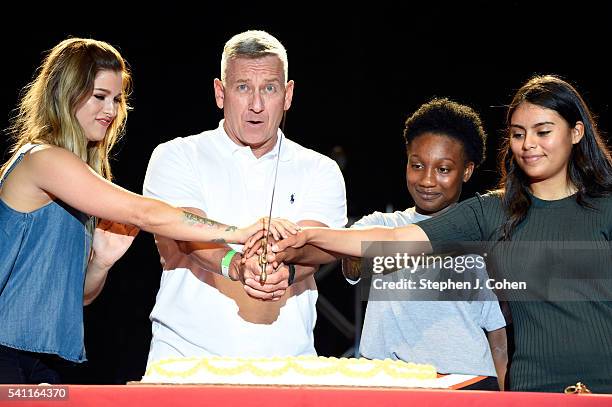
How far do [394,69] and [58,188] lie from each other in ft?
7.80

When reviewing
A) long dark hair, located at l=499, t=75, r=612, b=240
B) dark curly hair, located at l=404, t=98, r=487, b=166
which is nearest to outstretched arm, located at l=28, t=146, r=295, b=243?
long dark hair, located at l=499, t=75, r=612, b=240

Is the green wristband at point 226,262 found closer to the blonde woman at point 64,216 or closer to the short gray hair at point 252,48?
the blonde woman at point 64,216

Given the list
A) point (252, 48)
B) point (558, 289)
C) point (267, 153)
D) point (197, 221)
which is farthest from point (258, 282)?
point (558, 289)

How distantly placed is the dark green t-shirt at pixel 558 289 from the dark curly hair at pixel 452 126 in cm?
74

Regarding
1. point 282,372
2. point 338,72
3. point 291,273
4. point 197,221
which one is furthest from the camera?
point 338,72

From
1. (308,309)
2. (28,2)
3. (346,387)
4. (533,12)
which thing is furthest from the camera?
(533,12)

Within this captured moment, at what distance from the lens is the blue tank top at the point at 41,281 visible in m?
1.94

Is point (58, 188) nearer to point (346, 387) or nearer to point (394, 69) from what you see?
point (346, 387)

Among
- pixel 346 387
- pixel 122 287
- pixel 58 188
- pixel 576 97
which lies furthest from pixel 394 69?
pixel 346 387

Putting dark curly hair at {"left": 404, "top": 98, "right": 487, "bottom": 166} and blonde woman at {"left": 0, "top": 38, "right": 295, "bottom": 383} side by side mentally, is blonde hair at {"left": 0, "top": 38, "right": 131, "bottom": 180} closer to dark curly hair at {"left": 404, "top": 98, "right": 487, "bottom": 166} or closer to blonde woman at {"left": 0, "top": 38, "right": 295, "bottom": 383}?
blonde woman at {"left": 0, "top": 38, "right": 295, "bottom": 383}

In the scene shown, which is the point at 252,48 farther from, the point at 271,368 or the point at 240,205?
the point at 271,368

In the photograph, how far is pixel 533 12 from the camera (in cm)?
399

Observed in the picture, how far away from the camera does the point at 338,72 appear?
415 centimetres

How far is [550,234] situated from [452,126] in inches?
36.1
